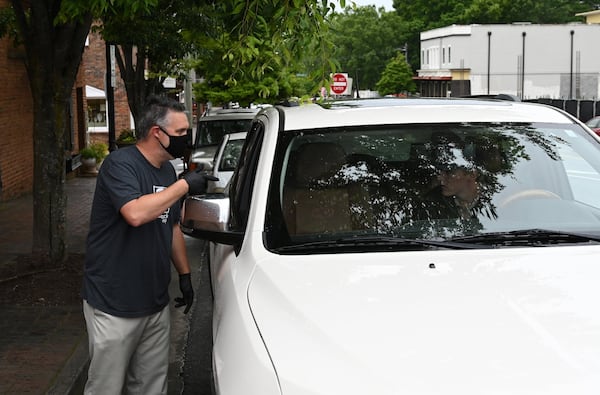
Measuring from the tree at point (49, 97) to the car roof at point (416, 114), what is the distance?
15.8 feet

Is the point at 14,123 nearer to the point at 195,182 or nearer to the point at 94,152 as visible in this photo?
the point at 94,152

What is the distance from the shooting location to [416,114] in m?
4.52

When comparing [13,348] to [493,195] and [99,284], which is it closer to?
[99,284]

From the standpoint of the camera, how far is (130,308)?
422 centimetres

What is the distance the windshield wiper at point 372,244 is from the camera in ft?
12.1

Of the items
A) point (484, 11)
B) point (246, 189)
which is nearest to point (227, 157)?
point (246, 189)

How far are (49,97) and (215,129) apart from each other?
326 inches

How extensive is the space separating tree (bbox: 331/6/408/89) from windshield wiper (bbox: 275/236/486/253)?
360 feet

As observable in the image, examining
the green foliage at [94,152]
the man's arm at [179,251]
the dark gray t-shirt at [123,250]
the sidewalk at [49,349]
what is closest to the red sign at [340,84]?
the green foliage at [94,152]

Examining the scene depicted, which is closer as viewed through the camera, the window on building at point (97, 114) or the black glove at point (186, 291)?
the black glove at point (186, 291)

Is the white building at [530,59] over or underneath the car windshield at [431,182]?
over

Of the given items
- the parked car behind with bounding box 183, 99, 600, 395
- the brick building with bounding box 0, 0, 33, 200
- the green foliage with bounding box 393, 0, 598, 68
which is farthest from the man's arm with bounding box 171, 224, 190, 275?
the green foliage with bounding box 393, 0, 598, 68

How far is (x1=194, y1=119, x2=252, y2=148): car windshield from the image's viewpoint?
1691 cm

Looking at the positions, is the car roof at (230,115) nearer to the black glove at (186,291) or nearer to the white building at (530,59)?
the black glove at (186,291)
